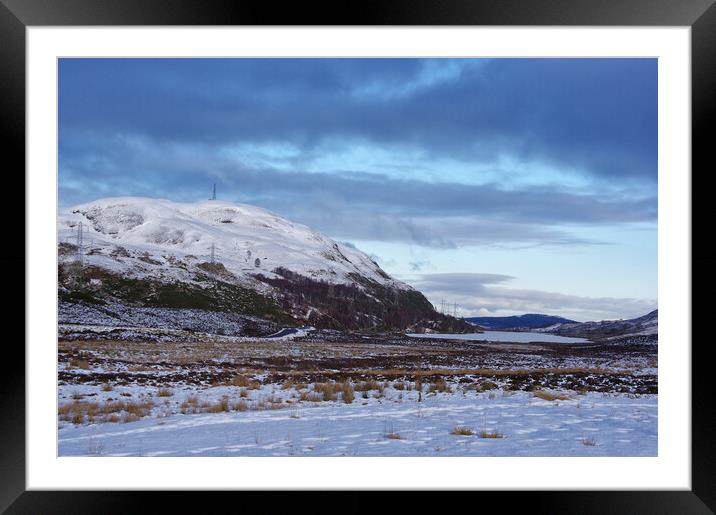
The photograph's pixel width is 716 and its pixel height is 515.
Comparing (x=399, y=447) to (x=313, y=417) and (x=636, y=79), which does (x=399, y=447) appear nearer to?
(x=313, y=417)

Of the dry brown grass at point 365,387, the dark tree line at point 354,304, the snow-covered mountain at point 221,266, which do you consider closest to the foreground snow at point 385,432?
the dry brown grass at point 365,387

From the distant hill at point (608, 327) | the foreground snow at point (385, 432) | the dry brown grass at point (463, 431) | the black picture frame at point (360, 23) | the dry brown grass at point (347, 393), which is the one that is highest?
the black picture frame at point (360, 23)

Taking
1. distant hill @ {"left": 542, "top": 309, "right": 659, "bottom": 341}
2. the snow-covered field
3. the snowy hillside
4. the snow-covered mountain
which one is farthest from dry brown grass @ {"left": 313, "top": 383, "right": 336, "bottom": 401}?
the snowy hillside

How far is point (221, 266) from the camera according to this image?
2149 inches

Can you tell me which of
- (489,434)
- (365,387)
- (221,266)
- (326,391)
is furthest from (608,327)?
(221,266)

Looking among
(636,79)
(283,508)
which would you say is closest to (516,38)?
(283,508)

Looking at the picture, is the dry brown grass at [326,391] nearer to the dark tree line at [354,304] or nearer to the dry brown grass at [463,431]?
the dry brown grass at [463,431]

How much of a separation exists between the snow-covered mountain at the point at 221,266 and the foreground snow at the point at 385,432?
1274 inches

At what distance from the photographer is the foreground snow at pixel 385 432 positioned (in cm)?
356

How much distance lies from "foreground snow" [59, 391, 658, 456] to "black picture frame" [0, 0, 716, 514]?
2.55ft

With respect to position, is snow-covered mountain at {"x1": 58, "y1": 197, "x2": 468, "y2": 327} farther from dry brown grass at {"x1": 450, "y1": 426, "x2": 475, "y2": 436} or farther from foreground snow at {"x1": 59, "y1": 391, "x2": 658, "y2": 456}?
dry brown grass at {"x1": 450, "y1": 426, "x2": 475, "y2": 436}

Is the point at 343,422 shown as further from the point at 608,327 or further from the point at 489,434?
the point at 608,327

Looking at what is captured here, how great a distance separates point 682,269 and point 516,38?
5.43 ft

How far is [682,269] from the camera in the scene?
9.29 ft
